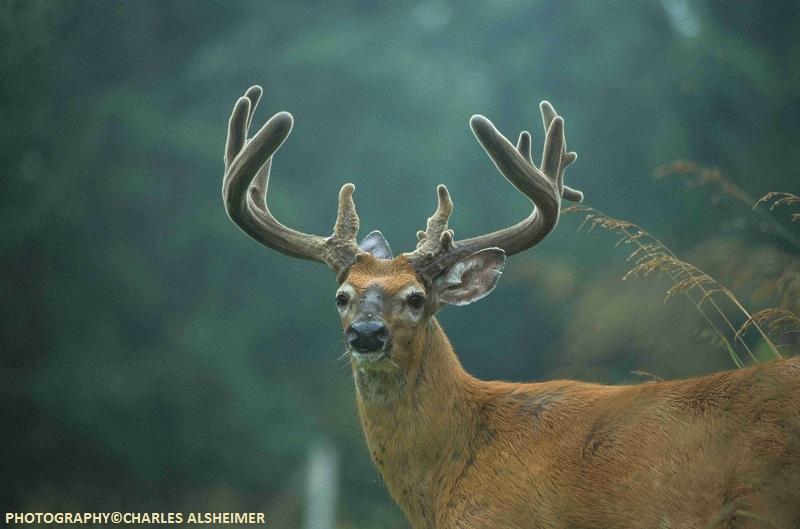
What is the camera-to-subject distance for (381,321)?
436 cm

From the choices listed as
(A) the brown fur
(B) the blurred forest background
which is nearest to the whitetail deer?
(A) the brown fur

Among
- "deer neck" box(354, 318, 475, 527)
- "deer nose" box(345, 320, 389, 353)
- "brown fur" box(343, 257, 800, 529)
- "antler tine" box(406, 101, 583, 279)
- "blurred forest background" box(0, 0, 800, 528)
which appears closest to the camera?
"brown fur" box(343, 257, 800, 529)

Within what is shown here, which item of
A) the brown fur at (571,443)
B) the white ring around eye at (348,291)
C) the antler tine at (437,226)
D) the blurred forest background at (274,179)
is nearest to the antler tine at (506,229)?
the antler tine at (437,226)

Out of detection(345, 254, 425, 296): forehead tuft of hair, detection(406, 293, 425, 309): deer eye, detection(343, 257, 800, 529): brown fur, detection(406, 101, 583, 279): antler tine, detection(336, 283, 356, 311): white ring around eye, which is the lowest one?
detection(343, 257, 800, 529): brown fur

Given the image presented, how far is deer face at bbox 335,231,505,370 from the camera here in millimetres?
4352

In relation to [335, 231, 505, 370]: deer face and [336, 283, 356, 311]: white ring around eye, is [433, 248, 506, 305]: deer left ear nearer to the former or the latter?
[335, 231, 505, 370]: deer face

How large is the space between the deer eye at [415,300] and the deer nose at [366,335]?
202 mm

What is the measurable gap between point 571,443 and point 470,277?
2.84ft

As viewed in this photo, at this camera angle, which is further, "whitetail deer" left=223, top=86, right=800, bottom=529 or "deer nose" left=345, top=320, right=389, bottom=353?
"deer nose" left=345, top=320, right=389, bottom=353

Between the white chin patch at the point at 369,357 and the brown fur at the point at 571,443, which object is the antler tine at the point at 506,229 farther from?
the white chin patch at the point at 369,357

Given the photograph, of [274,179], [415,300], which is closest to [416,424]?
[415,300]

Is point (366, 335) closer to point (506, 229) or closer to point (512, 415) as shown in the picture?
point (512, 415)

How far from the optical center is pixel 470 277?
471 centimetres

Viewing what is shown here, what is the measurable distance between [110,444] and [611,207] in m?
7.29
